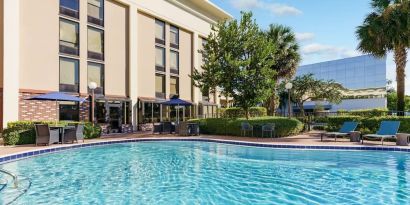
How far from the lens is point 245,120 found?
18.5 metres

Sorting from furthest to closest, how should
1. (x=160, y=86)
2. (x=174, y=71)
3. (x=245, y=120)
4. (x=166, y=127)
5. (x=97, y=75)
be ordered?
(x=174, y=71) → (x=160, y=86) → (x=97, y=75) → (x=166, y=127) → (x=245, y=120)

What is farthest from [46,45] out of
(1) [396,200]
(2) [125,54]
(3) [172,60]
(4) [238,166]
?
(1) [396,200]

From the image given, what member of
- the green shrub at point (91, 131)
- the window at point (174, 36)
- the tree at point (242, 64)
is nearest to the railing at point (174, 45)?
the window at point (174, 36)

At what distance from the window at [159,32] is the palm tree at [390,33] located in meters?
16.3

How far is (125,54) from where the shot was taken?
24.5 meters

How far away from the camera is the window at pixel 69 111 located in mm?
19297

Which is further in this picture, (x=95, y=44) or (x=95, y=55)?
(x=95, y=44)

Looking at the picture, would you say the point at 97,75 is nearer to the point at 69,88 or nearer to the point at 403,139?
the point at 69,88

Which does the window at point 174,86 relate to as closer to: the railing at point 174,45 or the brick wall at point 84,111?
the railing at point 174,45

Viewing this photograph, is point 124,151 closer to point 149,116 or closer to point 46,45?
point 46,45

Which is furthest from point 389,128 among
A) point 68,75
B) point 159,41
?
point 159,41

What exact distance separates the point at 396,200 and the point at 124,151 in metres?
10.2

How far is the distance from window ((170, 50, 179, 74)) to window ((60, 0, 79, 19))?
34.7 ft

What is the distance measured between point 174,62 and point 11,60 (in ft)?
50.2
